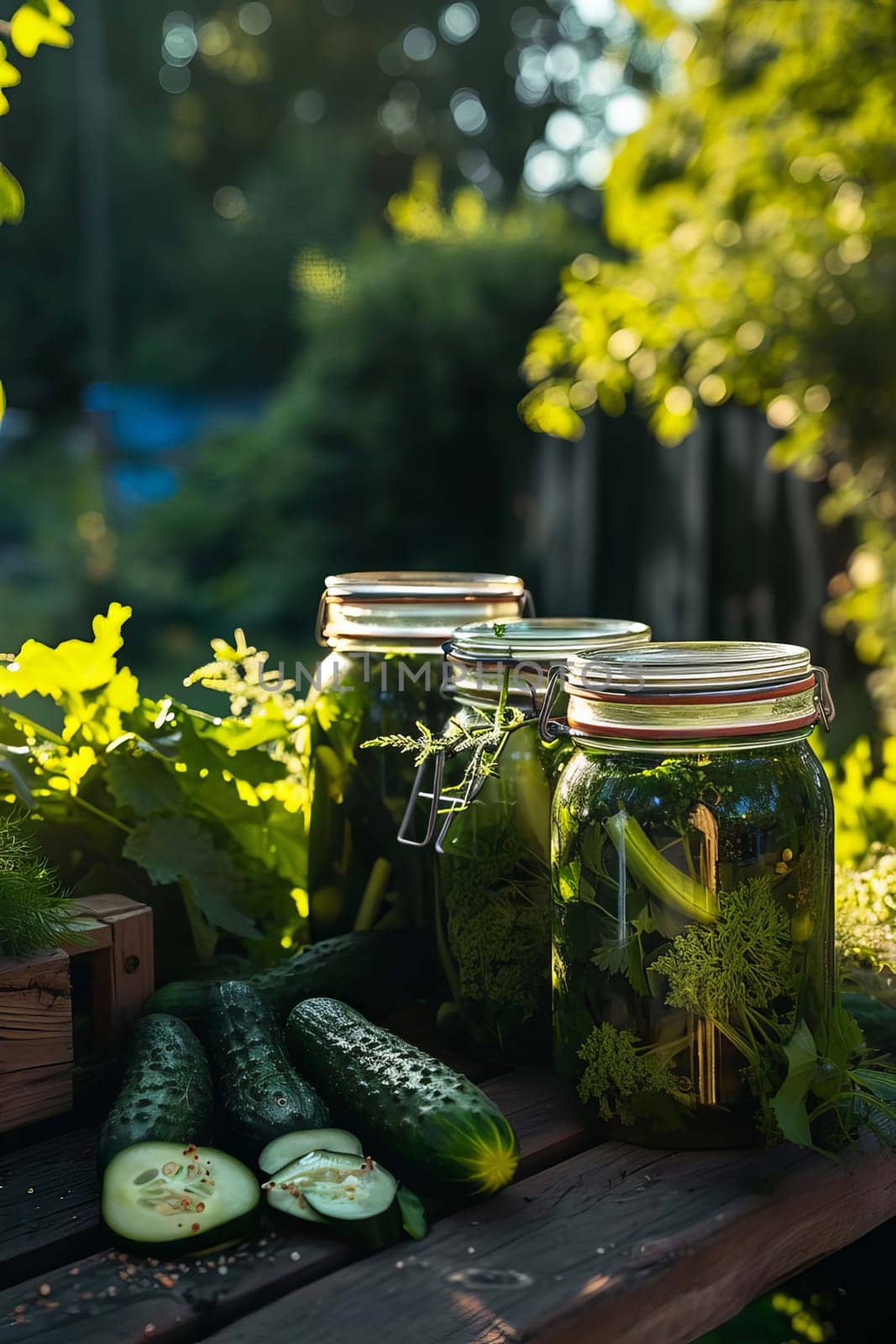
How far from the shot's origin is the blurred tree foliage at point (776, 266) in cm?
395

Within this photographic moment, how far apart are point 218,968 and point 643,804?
636mm

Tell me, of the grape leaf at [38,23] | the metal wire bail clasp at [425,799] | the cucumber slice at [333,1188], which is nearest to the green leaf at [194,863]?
the metal wire bail clasp at [425,799]

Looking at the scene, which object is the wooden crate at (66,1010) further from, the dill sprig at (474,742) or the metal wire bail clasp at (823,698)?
the metal wire bail clasp at (823,698)

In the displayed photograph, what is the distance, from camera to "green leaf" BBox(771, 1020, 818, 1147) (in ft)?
3.64

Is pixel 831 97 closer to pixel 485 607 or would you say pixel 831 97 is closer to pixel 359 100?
pixel 485 607

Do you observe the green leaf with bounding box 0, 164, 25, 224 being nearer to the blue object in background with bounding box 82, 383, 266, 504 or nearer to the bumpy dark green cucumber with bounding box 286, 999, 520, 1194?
the bumpy dark green cucumber with bounding box 286, 999, 520, 1194

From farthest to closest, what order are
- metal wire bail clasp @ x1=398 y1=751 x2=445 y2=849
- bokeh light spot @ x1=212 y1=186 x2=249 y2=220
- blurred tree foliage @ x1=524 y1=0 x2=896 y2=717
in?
bokeh light spot @ x1=212 y1=186 x2=249 y2=220, blurred tree foliage @ x1=524 y1=0 x2=896 y2=717, metal wire bail clasp @ x1=398 y1=751 x2=445 y2=849

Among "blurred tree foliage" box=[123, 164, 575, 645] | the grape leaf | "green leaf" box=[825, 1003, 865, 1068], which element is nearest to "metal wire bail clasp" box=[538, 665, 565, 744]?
"green leaf" box=[825, 1003, 865, 1068]

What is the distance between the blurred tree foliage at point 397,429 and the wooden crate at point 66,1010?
24.7ft

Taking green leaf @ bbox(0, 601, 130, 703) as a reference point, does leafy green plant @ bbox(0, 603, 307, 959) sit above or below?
below

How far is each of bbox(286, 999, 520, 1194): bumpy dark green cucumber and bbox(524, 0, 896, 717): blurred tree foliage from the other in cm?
284

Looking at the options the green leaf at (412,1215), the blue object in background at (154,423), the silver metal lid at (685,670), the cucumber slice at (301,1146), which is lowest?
the green leaf at (412,1215)

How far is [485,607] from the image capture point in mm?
1587

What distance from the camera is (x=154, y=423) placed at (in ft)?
52.9
